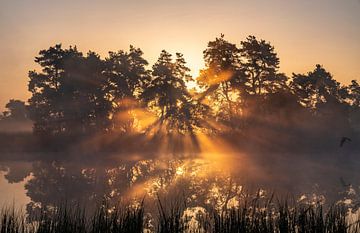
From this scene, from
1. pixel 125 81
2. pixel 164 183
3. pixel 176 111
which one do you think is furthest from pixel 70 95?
pixel 164 183

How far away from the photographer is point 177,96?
1864 inches

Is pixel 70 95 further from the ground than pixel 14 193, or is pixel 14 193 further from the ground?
pixel 70 95

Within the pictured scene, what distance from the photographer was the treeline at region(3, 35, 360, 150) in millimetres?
43406

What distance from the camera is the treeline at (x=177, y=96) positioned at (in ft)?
142

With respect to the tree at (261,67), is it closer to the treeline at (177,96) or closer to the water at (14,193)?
the treeline at (177,96)

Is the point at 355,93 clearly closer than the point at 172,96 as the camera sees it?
No

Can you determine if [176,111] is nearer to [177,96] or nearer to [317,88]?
[177,96]

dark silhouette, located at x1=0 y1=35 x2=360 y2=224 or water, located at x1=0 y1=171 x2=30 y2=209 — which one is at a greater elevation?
dark silhouette, located at x1=0 y1=35 x2=360 y2=224

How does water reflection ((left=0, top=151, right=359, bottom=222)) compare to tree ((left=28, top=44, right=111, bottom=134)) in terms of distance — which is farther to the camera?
tree ((left=28, top=44, right=111, bottom=134))

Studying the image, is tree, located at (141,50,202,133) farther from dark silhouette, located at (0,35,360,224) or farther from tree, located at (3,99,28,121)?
tree, located at (3,99,28,121)

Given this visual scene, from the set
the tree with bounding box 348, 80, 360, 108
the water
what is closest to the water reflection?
the water

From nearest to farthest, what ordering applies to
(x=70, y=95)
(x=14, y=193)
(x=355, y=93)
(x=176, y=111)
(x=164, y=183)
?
(x=14, y=193)
(x=164, y=183)
(x=70, y=95)
(x=176, y=111)
(x=355, y=93)

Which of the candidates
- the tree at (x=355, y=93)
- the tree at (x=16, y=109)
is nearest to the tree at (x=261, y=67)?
the tree at (x=355, y=93)

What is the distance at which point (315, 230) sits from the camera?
6.61m
